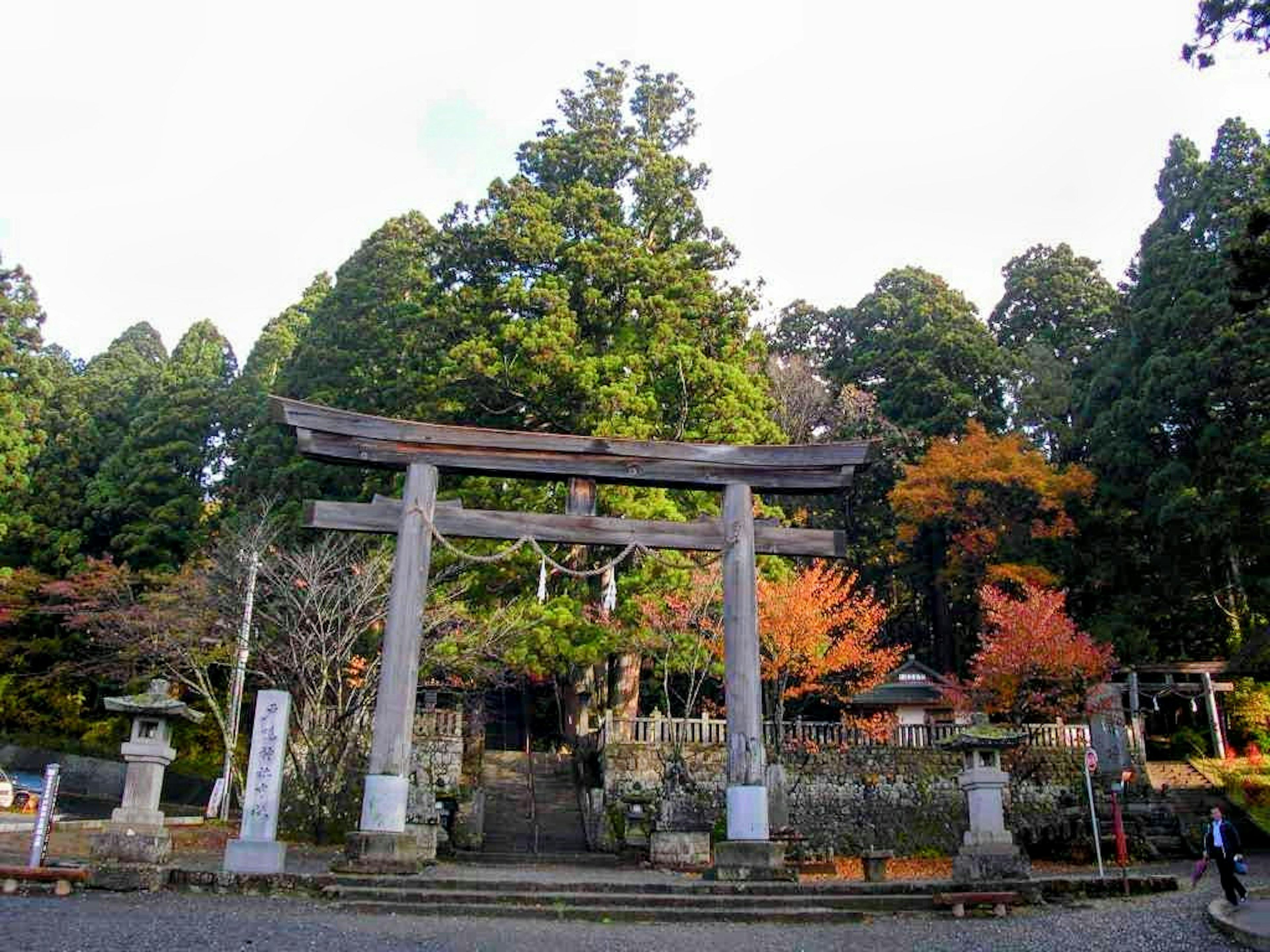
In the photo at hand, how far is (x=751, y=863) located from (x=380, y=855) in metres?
3.84

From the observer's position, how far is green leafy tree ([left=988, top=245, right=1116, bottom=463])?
28.4 m

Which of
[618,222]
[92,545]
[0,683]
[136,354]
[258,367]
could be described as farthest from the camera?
[136,354]

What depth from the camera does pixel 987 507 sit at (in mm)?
25344

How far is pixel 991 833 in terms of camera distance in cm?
1144

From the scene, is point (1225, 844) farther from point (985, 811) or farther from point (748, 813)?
point (748, 813)

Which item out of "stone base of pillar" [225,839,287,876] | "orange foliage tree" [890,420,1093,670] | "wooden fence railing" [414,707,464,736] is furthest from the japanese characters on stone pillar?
"orange foliage tree" [890,420,1093,670]

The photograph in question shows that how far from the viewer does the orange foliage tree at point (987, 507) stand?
24.5 m

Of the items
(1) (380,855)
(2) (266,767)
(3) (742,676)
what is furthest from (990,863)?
(2) (266,767)

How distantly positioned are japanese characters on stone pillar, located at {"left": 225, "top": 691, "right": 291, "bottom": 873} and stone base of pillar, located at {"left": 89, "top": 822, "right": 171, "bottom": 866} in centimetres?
→ 66

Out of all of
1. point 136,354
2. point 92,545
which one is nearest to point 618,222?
point 92,545

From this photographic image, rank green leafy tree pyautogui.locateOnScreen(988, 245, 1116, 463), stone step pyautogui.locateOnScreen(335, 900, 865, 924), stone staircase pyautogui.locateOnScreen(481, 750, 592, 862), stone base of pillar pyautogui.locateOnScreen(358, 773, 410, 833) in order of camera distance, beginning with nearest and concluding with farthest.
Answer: stone step pyautogui.locateOnScreen(335, 900, 865, 924)
stone base of pillar pyautogui.locateOnScreen(358, 773, 410, 833)
stone staircase pyautogui.locateOnScreen(481, 750, 592, 862)
green leafy tree pyautogui.locateOnScreen(988, 245, 1116, 463)

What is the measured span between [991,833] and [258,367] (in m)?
26.4

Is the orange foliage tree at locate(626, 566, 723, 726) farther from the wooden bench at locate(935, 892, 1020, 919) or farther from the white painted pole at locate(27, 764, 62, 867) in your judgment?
the white painted pole at locate(27, 764, 62, 867)

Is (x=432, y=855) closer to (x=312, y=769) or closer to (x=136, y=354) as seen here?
(x=312, y=769)
